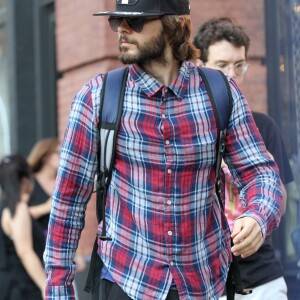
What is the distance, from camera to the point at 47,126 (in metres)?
11.7

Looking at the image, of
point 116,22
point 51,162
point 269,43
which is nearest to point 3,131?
point 51,162

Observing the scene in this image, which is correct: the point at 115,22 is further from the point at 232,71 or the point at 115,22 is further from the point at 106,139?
the point at 232,71

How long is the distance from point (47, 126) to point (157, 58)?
26.1 feet

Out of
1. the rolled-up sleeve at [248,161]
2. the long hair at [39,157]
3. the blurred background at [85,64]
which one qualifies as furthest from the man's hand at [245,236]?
the long hair at [39,157]

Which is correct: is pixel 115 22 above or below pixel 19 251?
above

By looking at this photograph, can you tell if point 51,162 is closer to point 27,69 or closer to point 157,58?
point 27,69

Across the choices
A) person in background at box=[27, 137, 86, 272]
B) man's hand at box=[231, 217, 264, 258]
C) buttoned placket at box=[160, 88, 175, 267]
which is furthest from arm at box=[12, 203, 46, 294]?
man's hand at box=[231, 217, 264, 258]

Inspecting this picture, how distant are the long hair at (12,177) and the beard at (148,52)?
3.85 metres

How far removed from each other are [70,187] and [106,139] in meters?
0.22

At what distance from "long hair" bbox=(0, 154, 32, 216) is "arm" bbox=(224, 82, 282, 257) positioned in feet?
12.7

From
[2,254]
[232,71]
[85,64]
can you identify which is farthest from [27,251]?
[85,64]

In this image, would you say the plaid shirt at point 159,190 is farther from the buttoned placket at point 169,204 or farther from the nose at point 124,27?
the nose at point 124,27

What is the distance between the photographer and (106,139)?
12.3ft

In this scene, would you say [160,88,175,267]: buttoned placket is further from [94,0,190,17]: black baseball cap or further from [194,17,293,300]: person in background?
[194,17,293,300]: person in background
